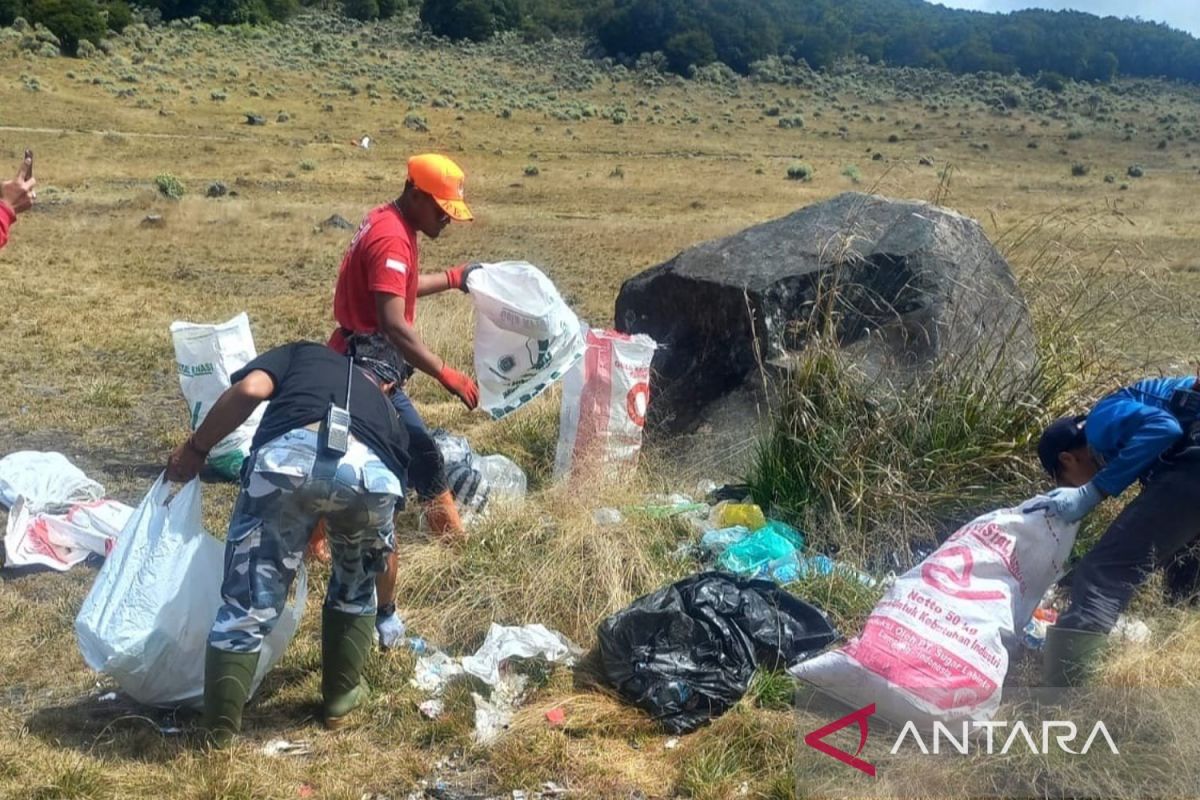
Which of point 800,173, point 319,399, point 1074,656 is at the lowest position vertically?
point 800,173

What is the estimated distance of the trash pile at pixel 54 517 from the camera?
4.85 metres

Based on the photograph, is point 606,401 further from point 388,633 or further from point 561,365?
point 388,633

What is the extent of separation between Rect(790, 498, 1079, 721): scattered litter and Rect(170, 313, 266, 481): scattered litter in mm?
3338

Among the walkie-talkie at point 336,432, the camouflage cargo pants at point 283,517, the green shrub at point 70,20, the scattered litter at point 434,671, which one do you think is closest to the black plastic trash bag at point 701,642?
the scattered litter at point 434,671

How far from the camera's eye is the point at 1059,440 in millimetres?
3934

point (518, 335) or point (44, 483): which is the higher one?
point (518, 335)

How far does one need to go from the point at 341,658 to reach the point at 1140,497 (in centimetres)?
244

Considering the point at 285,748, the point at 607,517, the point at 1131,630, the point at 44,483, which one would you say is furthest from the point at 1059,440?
the point at 44,483

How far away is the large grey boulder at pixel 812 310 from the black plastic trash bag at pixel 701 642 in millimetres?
1707

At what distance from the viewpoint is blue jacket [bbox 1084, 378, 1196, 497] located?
11.4 ft

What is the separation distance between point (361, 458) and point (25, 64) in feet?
140

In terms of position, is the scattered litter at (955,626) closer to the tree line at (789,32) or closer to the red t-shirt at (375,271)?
the red t-shirt at (375,271)

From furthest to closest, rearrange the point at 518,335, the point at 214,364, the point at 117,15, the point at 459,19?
1. the point at 459,19
2. the point at 117,15
3. the point at 214,364
4. the point at 518,335

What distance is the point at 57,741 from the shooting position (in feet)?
11.4
